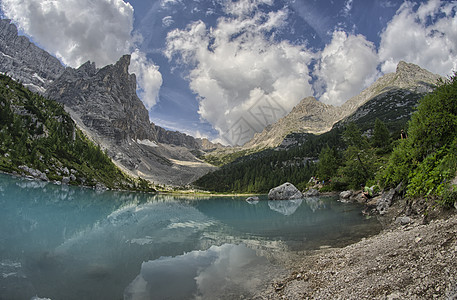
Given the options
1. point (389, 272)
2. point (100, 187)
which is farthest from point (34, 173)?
point (389, 272)

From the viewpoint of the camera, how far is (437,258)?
6766 mm

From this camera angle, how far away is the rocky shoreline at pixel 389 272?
5.91 meters

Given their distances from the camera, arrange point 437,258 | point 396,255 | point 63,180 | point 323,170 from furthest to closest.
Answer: point 63,180
point 323,170
point 396,255
point 437,258

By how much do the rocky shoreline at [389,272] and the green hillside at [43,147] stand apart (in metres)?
106

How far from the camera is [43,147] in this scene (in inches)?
4114

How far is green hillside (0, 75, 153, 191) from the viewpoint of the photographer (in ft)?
291

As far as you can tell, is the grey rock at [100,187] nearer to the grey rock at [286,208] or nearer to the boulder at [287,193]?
the boulder at [287,193]

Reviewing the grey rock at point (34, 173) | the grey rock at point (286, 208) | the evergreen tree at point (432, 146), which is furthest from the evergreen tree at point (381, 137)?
the grey rock at point (34, 173)

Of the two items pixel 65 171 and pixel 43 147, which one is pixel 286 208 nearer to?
pixel 65 171

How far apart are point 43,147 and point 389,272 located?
135 meters

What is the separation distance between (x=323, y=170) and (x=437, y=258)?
82.3m

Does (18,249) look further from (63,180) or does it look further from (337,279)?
(63,180)

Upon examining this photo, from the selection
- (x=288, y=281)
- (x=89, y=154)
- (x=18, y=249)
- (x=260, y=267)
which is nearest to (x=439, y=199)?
(x=288, y=281)

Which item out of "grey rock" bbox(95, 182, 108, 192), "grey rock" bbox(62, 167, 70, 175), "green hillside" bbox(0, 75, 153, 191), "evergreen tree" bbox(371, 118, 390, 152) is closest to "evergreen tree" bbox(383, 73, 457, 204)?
"evergreen tree" bbox(371, 118, 390, 152)
